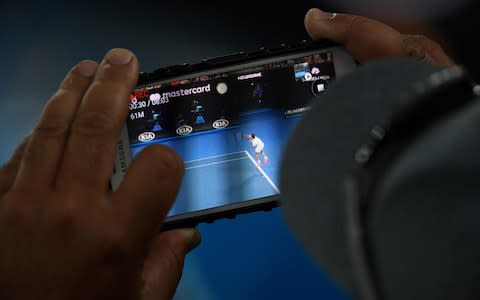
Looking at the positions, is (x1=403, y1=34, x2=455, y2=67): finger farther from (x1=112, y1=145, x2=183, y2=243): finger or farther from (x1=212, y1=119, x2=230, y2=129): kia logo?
(x1=112, y1=145, x2=183, y2=243): finger

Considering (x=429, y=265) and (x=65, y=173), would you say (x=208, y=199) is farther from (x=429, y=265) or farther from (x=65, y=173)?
(x=429, y=265)

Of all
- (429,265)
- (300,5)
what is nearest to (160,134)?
(300,5)

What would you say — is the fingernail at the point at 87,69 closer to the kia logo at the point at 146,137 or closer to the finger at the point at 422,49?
the kia logo at the point at 146,137

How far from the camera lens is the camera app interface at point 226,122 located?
0.73m

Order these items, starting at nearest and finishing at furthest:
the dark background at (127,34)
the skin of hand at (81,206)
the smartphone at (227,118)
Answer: the skin of hand at (81,206)
the smartphone at (227,118)
the dark background at (127,34)

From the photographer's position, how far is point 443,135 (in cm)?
17

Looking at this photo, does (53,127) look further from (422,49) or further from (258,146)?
(422,49)

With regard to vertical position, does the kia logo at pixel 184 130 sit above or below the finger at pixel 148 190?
below

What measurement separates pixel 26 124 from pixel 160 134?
Answer: 43cm

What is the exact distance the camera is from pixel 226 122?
752 millimetres

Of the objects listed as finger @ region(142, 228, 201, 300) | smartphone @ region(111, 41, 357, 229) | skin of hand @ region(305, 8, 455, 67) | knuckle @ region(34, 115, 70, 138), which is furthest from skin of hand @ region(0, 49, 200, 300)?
skin of hand @ region(305, 8, 455, 67)

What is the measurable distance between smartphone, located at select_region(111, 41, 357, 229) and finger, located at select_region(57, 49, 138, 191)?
0.72ft

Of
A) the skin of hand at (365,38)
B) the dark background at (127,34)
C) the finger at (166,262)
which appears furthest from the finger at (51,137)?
the dark background at (127,34)

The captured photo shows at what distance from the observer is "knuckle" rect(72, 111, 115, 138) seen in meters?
0.46
